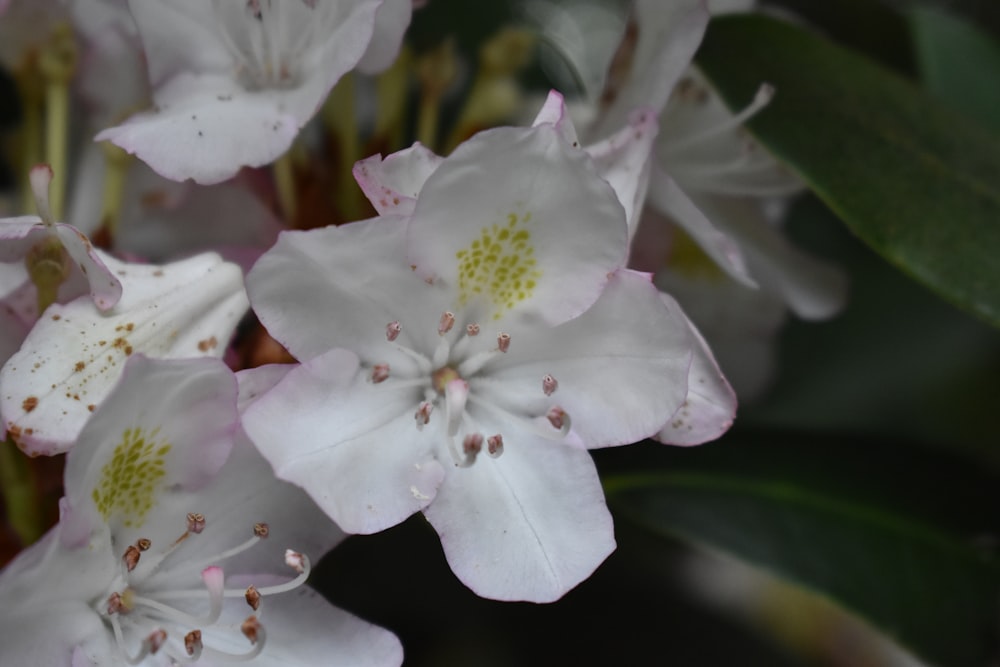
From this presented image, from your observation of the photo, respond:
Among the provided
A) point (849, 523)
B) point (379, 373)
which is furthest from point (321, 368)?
point (849, 523)

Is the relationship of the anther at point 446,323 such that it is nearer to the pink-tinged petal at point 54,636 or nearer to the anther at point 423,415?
the anther at point 423,415

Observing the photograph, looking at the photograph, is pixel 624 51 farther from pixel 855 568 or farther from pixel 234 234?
pixel 855 568

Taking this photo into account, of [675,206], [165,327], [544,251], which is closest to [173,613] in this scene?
[165,327]

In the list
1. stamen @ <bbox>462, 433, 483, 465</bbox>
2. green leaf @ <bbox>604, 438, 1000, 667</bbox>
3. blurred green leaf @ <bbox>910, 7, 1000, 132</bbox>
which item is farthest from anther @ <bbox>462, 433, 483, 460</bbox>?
blurred green leaf @ <bbox>910, 7, 1000, 132</bbox>

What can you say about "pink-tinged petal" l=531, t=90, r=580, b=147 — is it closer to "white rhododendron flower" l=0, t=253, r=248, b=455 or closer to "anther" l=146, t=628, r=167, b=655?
"white rhododendron flower" l=0, t=253, r=248, b=455

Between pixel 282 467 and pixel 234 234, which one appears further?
pixel 234 234

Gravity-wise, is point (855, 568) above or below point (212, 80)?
below

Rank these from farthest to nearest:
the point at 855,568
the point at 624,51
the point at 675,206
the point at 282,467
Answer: the point at 855,568
the point at 624,51
the point at 675,206
the point at 282,467
